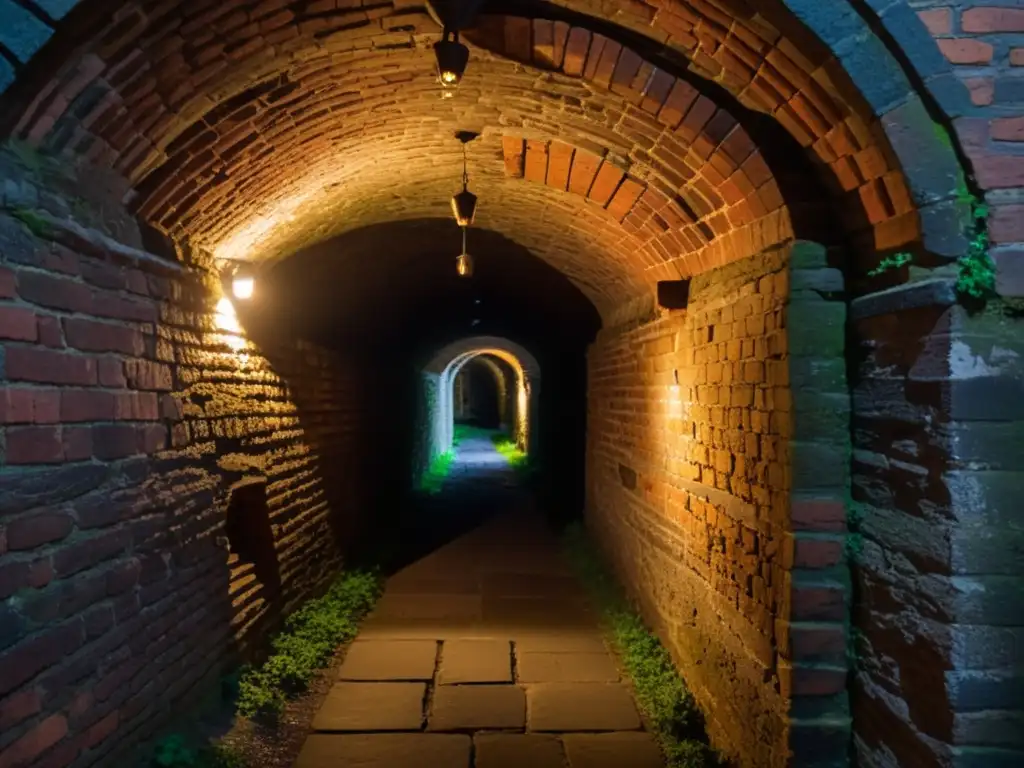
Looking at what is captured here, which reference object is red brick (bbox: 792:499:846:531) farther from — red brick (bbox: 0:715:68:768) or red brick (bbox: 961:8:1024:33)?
red brick (bbox: 0:715:68:768)

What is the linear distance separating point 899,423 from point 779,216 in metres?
1.02

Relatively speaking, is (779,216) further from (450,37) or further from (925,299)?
(450,37)

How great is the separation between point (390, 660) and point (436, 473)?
34.8ft

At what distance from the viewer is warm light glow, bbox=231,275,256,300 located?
4727 mm

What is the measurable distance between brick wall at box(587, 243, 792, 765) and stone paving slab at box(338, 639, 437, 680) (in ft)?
5.45

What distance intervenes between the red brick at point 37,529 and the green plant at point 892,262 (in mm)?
3176

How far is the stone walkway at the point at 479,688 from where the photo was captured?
13.1 ft

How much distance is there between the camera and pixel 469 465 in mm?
18266

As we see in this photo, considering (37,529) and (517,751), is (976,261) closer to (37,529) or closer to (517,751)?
(517,751)

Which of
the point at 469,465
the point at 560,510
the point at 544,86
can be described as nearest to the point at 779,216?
the point at 544,86

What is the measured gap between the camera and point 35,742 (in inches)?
100

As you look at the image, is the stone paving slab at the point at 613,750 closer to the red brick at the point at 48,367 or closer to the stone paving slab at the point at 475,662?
the stone paving slab at the point at 475,662

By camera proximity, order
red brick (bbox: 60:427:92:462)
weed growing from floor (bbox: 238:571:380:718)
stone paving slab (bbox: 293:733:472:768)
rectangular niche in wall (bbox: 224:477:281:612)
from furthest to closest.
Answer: rectangular niche in wall (bbox: 224:477:281:612)
weed growing from floor (bbox: 238:571:380:718)
stone paving slab (bbox: 293:733:472:768)
red brick (bbox: 60:427:92:462)

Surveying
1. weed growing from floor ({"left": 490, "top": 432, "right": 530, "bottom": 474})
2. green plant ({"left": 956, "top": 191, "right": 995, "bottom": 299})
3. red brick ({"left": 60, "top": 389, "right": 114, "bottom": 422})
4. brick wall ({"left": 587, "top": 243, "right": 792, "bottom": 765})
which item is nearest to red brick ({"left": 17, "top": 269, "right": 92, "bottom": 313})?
red brick ({"left": 60, "top": 389, "right": 114, "bottom": 422})
